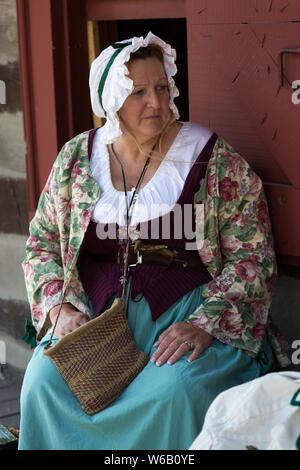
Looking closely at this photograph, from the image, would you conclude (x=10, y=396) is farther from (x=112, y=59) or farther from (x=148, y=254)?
(x=112, y=59)

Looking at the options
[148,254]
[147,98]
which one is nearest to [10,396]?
[148,254]

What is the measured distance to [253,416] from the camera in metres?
1.94

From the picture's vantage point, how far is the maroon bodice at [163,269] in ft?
9.55

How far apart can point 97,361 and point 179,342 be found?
267 millimetres

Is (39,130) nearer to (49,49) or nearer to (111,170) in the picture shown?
A: (49,49)

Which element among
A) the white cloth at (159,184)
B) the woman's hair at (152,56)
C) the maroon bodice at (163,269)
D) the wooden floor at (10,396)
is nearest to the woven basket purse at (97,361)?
the maroon bodice at (163,269)

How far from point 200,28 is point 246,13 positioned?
0.79 ft

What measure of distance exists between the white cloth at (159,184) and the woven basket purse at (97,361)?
37 centimetres

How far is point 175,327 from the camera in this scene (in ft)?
9.14

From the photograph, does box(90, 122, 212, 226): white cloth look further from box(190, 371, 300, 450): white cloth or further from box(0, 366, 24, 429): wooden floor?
box(0, 366, 24, 429): wooden floor

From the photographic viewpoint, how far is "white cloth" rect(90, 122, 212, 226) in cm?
297

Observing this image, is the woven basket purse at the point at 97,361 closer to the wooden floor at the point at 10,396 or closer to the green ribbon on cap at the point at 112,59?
the green ribbon on cap at the point at 112,59
